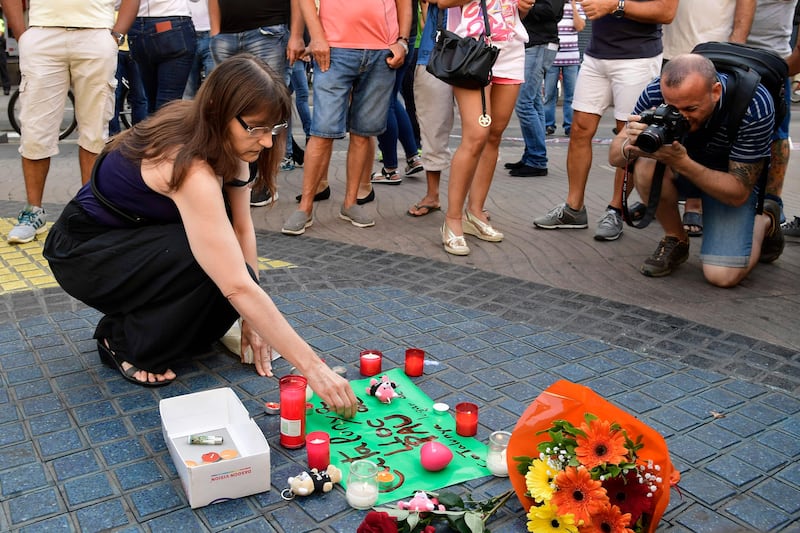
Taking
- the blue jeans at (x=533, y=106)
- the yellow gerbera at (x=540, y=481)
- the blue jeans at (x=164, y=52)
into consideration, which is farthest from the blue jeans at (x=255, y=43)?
the yellow gerbera at (x=540, y=481)

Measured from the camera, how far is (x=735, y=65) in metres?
4.11

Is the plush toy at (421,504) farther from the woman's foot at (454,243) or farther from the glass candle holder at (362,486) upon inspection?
the woman's foot at (454,243)

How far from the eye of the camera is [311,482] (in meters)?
2.38

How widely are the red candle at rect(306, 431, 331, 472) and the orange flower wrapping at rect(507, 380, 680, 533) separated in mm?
586

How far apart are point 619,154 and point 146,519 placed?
10.2 feet

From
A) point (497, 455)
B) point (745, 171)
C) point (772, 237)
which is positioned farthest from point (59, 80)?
point (772, 237)

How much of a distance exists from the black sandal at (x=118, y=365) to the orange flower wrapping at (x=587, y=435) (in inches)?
57.9

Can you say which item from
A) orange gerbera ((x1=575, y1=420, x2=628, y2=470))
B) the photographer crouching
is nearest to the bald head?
the photographer crouching

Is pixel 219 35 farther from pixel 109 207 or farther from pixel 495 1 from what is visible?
pixel 109 207

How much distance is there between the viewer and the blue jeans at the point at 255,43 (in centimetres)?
545

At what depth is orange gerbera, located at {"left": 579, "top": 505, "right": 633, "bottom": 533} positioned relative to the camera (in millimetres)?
2043

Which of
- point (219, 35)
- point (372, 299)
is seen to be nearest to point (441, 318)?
point (372, 299)

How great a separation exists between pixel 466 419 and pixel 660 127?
1.89m

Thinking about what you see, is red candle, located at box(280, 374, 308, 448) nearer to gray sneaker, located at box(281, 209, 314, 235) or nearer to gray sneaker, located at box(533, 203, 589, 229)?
gray sneaker, located at box(281, 209, 314, 235)
